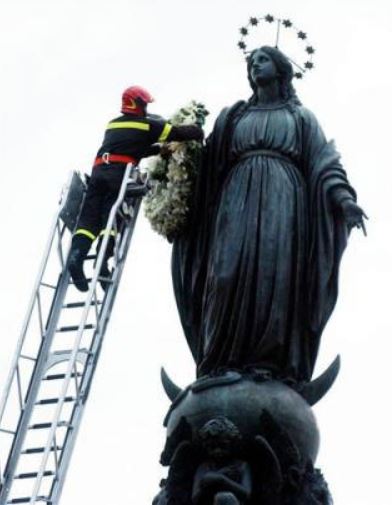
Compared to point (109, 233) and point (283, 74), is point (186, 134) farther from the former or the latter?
point (109, 233)

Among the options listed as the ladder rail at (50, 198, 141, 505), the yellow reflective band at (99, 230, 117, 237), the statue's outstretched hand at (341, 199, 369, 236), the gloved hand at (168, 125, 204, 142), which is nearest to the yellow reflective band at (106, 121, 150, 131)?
the gloved hand at (168, 125, 204, 142)

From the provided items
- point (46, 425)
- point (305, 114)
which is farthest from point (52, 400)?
point (305, 114)

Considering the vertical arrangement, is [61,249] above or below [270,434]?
above

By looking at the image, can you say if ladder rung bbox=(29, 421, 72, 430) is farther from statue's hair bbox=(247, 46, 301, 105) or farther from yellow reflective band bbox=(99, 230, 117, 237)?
statue's hair bbox=(247, 46, 301, 105)

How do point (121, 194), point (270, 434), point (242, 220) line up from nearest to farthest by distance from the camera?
point (270, 434)
point (242, 220)
point (121, 194)

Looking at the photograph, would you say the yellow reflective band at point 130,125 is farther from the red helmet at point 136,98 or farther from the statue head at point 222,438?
the statue head at point 222,438

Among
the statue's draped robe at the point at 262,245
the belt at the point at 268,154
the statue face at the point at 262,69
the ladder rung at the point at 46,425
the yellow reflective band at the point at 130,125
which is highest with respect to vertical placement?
the statue face at the point at 262,69

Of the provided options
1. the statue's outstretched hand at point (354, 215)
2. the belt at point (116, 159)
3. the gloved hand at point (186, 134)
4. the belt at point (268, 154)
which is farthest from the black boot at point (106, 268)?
the statue's outstretched hand at point (354, 215)

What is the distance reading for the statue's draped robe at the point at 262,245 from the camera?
17.4 m

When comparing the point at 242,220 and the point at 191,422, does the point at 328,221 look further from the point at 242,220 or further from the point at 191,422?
the point at 191,422

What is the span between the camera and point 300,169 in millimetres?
18281

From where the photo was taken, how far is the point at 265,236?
57.9 ft

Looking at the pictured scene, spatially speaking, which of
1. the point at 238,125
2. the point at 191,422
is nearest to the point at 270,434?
the point at 191,422

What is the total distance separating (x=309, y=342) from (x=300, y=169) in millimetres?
1644
